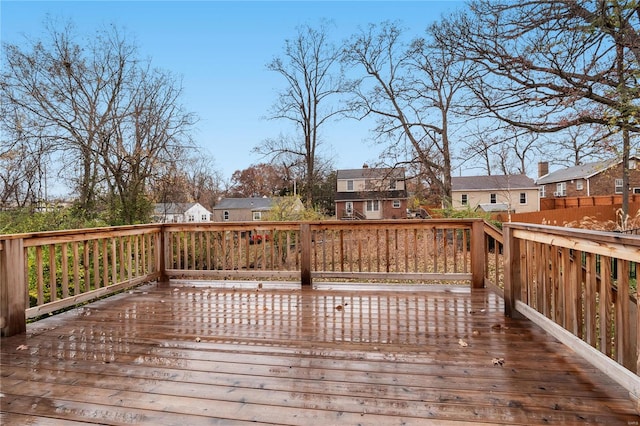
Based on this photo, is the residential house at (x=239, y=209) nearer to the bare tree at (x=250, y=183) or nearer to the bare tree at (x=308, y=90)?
the bare tree at (x=250, y=183)

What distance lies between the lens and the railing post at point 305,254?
15.4ft

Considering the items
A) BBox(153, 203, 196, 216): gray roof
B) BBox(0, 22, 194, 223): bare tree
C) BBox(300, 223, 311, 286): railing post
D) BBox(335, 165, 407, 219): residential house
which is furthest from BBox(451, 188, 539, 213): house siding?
BBox(300, 223, 311, 286): railing post

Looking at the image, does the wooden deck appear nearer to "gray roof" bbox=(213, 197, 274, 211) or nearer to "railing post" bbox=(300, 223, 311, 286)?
"railing post" bbox=(300, 223, 311, 286)

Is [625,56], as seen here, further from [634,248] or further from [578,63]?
[634,248]

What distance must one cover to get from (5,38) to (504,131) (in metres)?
12.5

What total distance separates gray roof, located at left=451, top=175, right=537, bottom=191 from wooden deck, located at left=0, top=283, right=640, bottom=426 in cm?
2210

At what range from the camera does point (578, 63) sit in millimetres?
7293

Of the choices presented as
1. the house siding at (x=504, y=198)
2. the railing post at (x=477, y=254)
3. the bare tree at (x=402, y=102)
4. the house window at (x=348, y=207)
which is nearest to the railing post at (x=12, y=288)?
the railing post at (x=477, y=254)

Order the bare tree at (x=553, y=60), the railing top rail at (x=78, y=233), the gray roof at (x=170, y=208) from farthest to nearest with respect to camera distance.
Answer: the gray roof at (x=170, y=208)
the bare tree at (x=553, y=60)
the railing top rail at (x=78, y=233)

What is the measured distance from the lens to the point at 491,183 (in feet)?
78.9

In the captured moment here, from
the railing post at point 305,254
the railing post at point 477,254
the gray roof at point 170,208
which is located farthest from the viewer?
the gray roof at point 170,208

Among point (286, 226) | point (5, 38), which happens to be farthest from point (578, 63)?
point (5, 38)

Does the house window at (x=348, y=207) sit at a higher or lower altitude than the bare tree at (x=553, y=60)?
lower

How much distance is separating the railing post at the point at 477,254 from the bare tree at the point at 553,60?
328 centimetres
